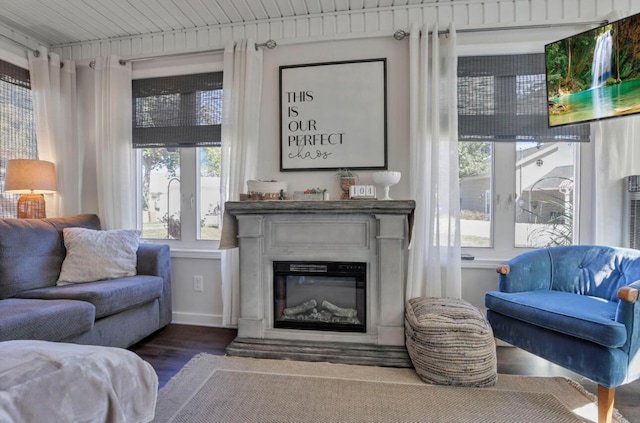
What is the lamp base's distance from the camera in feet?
9.07

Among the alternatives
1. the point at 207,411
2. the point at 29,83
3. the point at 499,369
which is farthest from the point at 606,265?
the point at 29,83

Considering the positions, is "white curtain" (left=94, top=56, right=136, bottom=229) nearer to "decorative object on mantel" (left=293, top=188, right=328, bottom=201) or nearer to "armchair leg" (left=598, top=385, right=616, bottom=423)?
"decorative object on mantel" (left=293, top=188, right=328, bottom=201)

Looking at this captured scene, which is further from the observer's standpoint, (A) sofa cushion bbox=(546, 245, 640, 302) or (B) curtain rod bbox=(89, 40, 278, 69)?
(B) curtain rod bbox=(89, 40, 278, 69)

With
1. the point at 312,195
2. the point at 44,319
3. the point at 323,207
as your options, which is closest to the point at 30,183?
the point at 44,319

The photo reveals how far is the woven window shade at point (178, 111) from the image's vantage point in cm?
298

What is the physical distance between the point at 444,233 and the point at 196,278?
223cm

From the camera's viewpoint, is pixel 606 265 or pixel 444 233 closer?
pixel 606 265

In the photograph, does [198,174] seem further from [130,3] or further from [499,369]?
[499,369]

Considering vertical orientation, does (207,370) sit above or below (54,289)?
below

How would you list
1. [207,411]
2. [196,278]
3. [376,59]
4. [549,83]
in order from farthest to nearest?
[196,278]
[376,59]
[549,83]
[207,411]

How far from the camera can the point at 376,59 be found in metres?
2.71

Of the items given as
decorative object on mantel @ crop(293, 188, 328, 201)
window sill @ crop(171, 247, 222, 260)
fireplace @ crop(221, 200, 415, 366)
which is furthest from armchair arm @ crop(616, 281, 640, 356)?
window sill @ crop(171, 247, 222, 260)

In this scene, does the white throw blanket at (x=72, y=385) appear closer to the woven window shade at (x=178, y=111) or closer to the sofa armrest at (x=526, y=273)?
the sofa armrest at (x=526, y=273)

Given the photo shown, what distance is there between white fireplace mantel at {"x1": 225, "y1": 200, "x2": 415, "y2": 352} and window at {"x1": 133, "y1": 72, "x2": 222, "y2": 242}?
2.75ft
